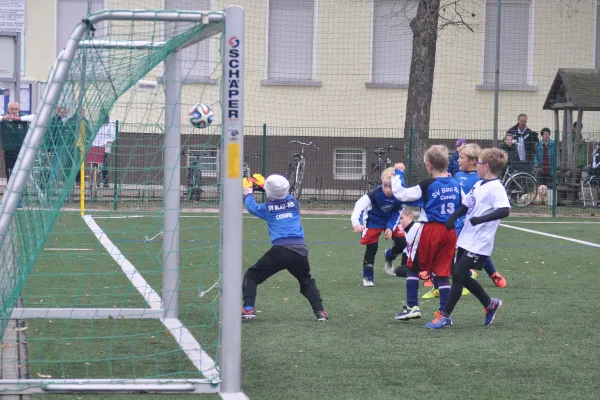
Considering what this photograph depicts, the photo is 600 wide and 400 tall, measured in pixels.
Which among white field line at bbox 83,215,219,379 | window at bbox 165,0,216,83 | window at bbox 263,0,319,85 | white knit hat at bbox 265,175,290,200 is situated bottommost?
white field line at bbox 83,215,219,379

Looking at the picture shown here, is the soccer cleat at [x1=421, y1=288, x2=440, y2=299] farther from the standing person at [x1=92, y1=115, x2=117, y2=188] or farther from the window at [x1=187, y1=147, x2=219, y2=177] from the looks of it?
the standing person at [x1=92, y1=115, x2=117, y2=188]

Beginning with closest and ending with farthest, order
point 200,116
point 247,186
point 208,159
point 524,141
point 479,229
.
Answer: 1. point 200,116
2. point 247,186
3. point 479,229
4. point 208,159
5. point 524,141

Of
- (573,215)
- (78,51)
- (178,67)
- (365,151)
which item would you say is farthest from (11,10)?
(78,51)

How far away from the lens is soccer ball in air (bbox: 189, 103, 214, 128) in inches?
285

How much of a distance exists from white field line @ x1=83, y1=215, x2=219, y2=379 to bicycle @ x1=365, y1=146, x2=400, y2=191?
10642 millimetres

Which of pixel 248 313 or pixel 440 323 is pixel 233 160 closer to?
pixel 248 313

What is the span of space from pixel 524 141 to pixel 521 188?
1001 millimetres

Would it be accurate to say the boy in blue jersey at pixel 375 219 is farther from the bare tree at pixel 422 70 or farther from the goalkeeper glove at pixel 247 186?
the bare tree at pixel 422 70

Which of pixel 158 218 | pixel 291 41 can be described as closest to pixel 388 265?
pixel 158 218

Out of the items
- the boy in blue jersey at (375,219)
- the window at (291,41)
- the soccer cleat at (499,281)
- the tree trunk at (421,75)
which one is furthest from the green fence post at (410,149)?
the soccer cleat at (499,281)

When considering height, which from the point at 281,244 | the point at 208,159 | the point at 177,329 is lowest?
the point at 177,329

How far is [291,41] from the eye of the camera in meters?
25.6

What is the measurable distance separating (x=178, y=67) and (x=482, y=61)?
19.3m

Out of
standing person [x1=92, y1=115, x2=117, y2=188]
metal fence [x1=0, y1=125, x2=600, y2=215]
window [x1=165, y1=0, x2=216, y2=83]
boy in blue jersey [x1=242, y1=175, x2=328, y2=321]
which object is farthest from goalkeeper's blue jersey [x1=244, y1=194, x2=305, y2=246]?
metal fence [x1=0, y1=125, x2=600, y2=215]
